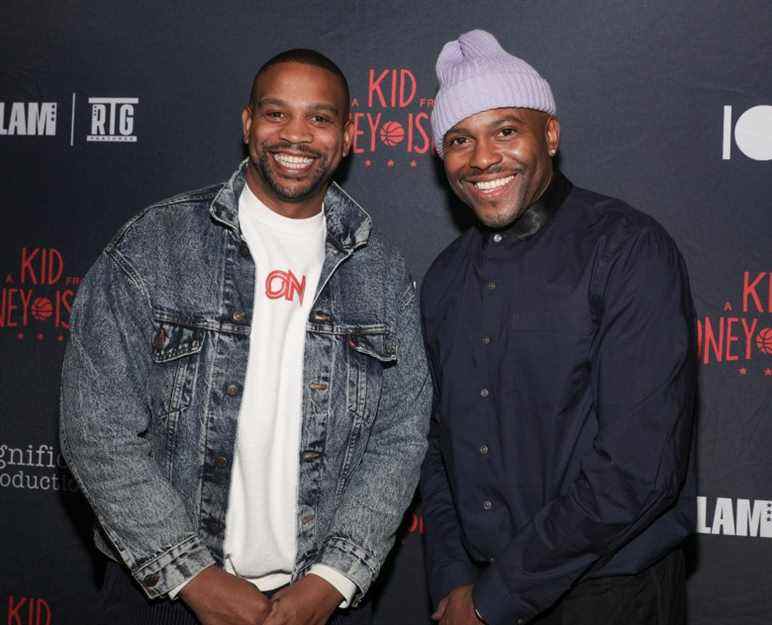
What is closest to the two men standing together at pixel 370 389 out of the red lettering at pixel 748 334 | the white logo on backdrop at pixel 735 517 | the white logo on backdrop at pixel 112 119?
the white logo on backdrop at pixel 735 517

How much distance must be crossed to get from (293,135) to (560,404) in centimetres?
80

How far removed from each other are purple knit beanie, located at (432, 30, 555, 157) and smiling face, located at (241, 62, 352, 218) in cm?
24

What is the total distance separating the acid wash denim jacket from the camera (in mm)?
1633

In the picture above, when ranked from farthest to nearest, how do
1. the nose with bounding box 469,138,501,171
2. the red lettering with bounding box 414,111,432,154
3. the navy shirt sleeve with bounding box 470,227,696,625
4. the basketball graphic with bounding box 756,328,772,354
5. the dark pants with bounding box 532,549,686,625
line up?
the red lettering with bounding box 414,111,432,154, the basketball graphic with bounding box 756,328,772,354, the nose with bounding box 469,138,501,171, the dark pants with bounding box 532,549,686,625, the navy shirt sleeve with bounding box 470,227,696,625

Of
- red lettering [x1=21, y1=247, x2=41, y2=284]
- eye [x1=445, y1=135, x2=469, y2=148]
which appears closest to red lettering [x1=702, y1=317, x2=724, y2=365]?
eye [x1=445, y1=135, x2=469, y2=148]

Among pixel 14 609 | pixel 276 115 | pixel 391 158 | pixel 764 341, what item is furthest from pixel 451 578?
pixel 14 609

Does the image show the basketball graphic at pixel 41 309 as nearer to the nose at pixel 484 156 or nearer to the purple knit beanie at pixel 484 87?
the purple knit beanie at pixel 484 87

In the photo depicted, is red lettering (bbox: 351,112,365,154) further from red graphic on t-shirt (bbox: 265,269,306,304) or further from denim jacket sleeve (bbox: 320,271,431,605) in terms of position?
red graphic on t-shirt (bbox: 265,269,306,304)

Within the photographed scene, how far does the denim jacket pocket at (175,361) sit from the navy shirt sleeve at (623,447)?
0.70 metres

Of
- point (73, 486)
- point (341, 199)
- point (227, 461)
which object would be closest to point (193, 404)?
point (227, 461)

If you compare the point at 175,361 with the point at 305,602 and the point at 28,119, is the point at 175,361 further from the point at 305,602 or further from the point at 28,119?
the point at 28,119

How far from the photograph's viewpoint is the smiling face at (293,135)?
1.84 meters

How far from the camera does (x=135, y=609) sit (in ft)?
5.79

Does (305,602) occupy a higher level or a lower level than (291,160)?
lower
